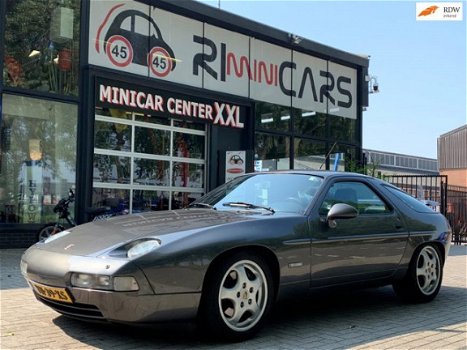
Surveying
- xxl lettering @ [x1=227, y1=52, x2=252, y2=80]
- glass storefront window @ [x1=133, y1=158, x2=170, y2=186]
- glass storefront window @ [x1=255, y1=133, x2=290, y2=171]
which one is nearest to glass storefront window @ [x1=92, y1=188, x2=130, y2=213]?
glass storefront window @ [x1=133, y1=158, x2=170, y2=186]

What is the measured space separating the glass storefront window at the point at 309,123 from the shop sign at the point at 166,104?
2491 mm

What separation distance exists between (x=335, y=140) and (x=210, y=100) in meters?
6.00

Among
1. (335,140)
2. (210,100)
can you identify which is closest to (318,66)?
(335,140)

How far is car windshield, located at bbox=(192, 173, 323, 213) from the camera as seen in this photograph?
16.5 ft

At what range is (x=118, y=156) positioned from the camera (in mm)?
12570

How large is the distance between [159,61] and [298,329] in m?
9.86

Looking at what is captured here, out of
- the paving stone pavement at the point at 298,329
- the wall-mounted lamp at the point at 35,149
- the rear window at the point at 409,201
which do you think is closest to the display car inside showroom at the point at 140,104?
the wall-mounted lamp at the point at 35,149

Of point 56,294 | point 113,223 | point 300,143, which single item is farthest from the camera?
point 300,143

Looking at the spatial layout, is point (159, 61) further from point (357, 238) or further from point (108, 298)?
point (108, 298)

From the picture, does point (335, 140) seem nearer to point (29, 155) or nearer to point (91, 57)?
point (91, 57)

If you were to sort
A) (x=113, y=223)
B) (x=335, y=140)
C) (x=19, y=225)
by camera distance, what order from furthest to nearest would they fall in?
(x=335, y=140)
(x=19, y=225)
(x=113, y=223)

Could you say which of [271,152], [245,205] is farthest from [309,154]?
[245,205]

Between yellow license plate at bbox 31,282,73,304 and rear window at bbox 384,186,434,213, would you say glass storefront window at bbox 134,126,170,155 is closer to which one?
rear window at bbox 384,186,434,213

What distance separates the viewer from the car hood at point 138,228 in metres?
4.07
